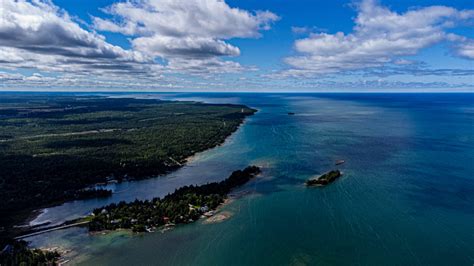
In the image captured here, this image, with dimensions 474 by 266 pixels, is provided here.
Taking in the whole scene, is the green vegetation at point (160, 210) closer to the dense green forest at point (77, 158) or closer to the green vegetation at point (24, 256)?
the green vegetation at point (24, 256)

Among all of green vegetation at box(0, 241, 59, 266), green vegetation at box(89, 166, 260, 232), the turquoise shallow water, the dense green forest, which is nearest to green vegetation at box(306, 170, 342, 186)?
the turquoise shallow water

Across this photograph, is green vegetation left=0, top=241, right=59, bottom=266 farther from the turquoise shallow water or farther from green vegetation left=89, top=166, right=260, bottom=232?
green vegetation left=89, top=166, right=260, bottom=232

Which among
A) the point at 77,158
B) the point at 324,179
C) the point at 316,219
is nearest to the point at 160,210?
the point at 316,219

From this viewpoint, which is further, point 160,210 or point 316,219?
point 160,210

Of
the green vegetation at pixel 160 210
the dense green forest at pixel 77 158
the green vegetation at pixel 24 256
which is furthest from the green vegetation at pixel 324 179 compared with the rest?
the green vegetation at pixel 24 256

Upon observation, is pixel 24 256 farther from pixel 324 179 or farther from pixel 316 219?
pixel 324 179

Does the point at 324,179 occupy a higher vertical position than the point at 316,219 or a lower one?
higher
